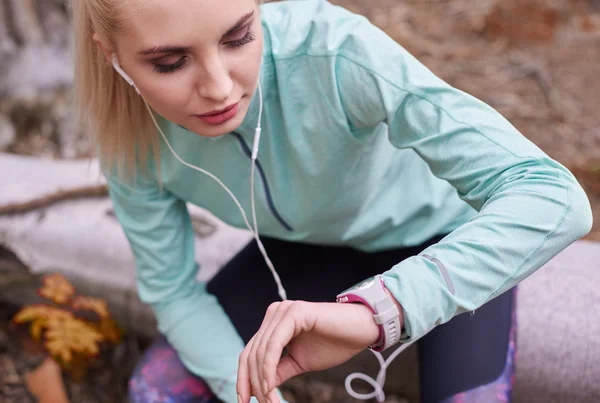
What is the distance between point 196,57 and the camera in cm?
121

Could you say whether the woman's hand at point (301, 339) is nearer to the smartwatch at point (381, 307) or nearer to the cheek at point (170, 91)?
the smartwatch at point (381, 307)

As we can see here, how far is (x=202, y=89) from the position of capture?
49.1 inches

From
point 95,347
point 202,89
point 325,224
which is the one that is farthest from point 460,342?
point 95,347

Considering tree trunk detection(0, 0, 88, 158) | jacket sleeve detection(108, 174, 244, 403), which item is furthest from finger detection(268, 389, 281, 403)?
tree trunk detection(0, 0, 88, 158)

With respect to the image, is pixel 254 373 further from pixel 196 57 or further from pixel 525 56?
pixel 525 56

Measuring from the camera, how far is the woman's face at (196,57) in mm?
1155

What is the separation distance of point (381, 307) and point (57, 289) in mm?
1528

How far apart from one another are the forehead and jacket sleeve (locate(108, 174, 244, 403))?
0.58 m

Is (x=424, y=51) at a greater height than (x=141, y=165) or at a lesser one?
lesser

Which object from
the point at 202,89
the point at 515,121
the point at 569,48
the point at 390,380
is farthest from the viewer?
the point at 569,48

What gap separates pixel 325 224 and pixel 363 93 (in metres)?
0.43

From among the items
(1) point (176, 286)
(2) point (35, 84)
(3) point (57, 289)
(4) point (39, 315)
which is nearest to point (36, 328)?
(4) point (39, 315)

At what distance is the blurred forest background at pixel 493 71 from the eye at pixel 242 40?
2.08 m

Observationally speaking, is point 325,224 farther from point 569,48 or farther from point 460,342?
point 569,48
